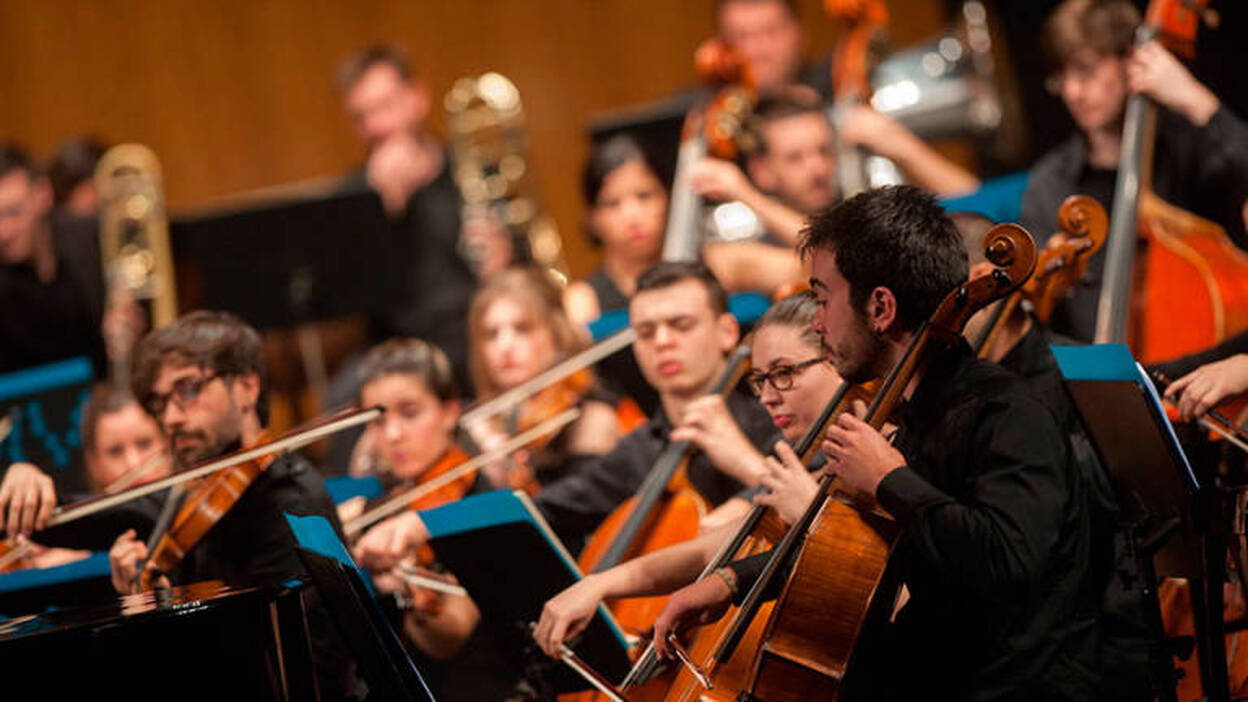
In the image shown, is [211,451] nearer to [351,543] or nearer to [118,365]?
[351,543]

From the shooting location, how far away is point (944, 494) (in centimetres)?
209

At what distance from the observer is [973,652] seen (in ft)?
7.23

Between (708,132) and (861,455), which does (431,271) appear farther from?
(861,455)

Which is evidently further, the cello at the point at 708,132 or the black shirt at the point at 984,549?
the cello at the point at 708,132

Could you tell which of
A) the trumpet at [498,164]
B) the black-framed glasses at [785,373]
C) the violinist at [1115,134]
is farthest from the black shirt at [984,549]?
the trumpet at [498,164]

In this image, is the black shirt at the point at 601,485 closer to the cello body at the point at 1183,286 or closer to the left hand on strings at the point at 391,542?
the left hand on strings at the point at 391,542

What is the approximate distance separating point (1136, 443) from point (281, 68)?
5548 mm

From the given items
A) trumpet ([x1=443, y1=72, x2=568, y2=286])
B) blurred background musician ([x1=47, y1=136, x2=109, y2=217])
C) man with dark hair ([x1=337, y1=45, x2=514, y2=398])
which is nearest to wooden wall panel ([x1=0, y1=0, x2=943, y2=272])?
trumpet ([x1=443, y1=72, x2=568, y2=286])

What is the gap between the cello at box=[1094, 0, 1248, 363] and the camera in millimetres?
3299

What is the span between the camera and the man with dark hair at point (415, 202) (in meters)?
5.71

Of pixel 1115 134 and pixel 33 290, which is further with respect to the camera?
pixel 33 290

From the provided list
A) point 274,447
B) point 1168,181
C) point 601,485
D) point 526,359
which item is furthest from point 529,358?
point 1168,181

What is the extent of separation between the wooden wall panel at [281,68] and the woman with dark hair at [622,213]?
2335mm

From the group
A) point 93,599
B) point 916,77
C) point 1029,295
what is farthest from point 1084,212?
point 916,77
